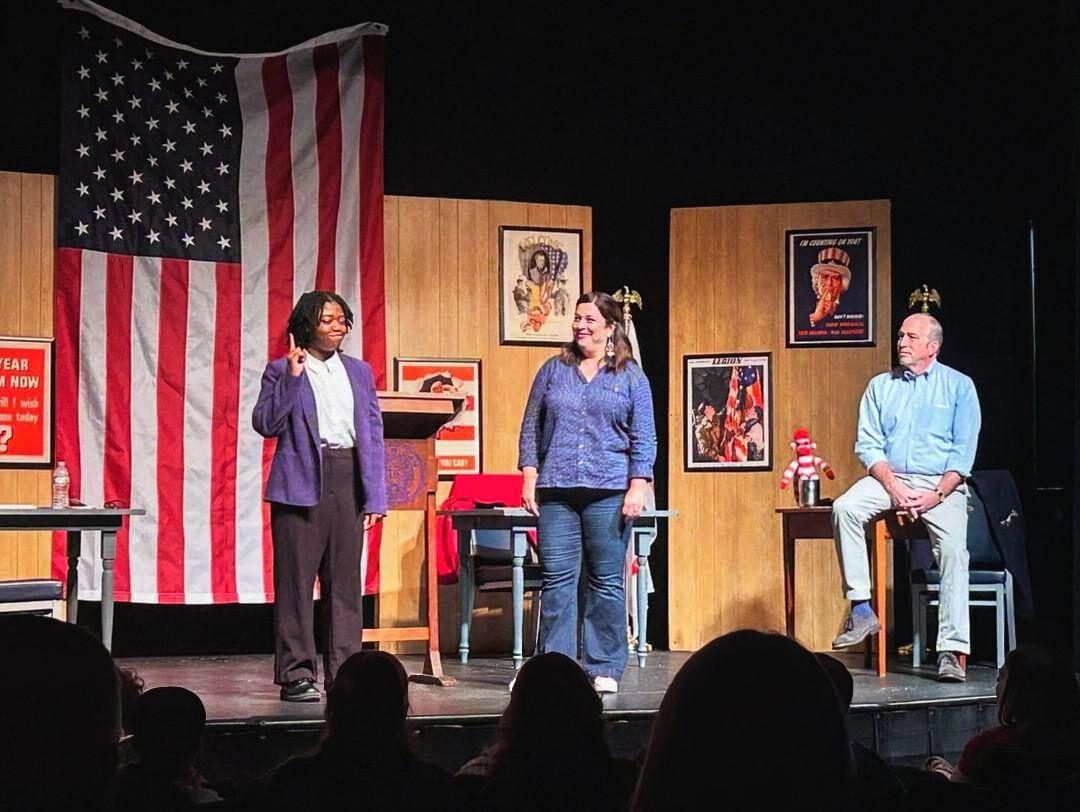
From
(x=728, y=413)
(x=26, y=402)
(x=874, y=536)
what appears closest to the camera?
(x=874, y=536)

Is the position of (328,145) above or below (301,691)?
above

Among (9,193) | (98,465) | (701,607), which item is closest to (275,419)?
(98,465)

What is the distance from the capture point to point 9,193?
267 inches

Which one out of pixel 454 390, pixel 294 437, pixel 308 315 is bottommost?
pixel 294 437

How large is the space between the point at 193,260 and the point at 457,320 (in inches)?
55.4

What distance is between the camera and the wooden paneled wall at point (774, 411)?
7355mm

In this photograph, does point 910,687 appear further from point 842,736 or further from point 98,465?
point 842,736

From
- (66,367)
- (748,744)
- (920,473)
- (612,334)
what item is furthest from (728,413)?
(748,744)

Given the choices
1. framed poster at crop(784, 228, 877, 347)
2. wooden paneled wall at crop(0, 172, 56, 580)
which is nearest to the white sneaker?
framed poster at crop(784, 228, 877, 347)

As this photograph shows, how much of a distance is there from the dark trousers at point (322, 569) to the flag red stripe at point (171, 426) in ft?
6.27

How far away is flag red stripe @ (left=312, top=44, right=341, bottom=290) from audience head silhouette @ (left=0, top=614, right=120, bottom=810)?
6091 mm

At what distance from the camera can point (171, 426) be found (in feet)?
22.5

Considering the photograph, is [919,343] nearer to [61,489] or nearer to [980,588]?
[980,588]

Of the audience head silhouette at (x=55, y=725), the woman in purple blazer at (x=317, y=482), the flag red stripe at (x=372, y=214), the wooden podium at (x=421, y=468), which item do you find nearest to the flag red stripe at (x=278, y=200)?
the flag red stripe at (x=372, y=214)
